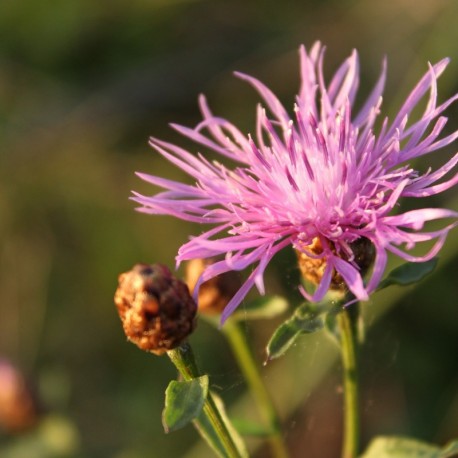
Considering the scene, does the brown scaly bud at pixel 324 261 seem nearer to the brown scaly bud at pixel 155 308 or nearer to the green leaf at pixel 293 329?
the green leaf at pixel 293 329

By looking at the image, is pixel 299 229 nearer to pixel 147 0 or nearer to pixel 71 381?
pixel 71 381

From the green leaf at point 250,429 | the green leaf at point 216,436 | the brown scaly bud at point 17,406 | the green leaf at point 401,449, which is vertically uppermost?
the brown scaly bud at point 17,406

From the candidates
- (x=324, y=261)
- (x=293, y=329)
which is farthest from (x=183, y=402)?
(x=324, y=261)

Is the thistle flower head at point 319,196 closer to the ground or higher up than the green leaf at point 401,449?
higher up

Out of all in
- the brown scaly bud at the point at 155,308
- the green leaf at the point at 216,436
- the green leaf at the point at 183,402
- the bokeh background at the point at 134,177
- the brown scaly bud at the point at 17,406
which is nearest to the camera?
the green leaf at the point at 183,402

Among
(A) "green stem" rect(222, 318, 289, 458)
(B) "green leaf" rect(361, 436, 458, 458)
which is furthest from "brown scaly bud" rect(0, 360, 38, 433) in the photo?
(B) "green leaf" rect(361, 436, 458, 458)

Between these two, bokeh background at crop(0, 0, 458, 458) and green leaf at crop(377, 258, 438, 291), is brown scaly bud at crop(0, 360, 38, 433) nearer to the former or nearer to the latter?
bokeh background at crop(0, 0, 458, 458)

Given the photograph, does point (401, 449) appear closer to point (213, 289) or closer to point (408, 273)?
point (408, 273)

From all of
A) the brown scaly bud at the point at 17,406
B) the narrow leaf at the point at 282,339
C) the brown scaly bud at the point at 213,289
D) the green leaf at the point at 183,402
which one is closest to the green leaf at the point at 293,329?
the narrow leaf at the point at 282,339
